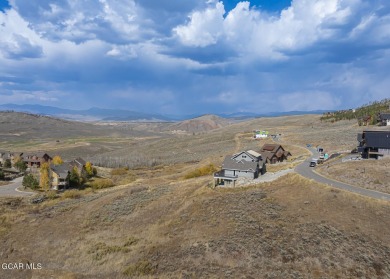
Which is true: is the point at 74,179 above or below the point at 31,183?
below

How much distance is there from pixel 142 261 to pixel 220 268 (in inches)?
336

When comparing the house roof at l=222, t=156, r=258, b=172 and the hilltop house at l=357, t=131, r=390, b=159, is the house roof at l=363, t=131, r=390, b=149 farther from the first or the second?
the house roof at l=222, t=156, r=258, b=172

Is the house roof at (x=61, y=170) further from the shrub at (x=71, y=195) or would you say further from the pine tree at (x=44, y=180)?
the shrub at (x=71, y=195)

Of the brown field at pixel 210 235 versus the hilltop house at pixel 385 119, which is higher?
the hilltop house at pixel 385 119

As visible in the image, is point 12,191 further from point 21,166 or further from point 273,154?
point 273,154

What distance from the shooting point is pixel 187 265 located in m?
32.5

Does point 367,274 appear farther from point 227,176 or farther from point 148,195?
point 148,195

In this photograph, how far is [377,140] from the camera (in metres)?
64.2

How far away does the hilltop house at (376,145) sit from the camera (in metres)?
63.0

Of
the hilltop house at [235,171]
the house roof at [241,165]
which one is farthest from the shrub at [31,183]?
the house roof at [241,165]

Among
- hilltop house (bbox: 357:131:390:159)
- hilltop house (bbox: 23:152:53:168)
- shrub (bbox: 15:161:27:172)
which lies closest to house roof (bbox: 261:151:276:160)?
hilltop house (bbox: 357:131:390:159)

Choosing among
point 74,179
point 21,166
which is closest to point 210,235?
point 74,179

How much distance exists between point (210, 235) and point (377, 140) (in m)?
44.4

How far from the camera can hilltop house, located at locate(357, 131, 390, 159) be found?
63.0 meters
